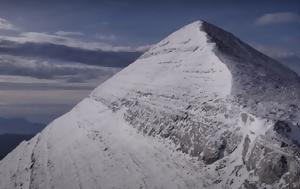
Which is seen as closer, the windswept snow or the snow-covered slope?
the snow-covered slope

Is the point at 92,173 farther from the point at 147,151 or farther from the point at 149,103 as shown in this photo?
the point at 149,103

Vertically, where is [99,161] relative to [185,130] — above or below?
below

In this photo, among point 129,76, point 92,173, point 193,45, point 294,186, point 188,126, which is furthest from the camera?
point 129,76

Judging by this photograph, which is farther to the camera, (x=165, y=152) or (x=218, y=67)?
(x=218, y=67)

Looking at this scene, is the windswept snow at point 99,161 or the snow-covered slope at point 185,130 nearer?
→ the snow-covered slope at point 185,130

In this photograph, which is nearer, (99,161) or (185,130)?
(185,130)

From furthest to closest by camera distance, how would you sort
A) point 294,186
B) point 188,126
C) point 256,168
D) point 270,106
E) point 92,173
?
point 92,173 → point 188,126 → point 270,106 → point 256,168 → point 294,186

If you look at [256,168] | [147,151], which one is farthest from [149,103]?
[256,168]

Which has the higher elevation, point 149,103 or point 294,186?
point 149,103
